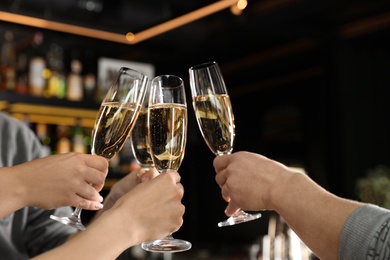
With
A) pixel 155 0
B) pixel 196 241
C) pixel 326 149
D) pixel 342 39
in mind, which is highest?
pixel 155 0

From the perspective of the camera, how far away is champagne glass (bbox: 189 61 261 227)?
1398mm

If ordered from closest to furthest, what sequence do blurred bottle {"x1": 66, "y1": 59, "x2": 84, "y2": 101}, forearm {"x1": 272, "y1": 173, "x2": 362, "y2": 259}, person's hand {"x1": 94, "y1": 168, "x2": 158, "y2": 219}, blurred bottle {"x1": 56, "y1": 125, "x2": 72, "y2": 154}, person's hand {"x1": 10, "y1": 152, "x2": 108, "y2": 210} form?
forearm {"x1": 272, "y1": 173, "x2": 362, "y2": 259} < person's hand {"x1": 10, "y1": 152, "x2": 108, "y2": 210} < person's hand {"x1": 94, "y1": 168, "x2": 158, "y2": 219} < blurred bottle {"x1": 56, "y1": 125, "x2": 72, "y2": 154} < blurred bottle {"x1": 66, "y1": 59, "x2": 84, "y2": 101}

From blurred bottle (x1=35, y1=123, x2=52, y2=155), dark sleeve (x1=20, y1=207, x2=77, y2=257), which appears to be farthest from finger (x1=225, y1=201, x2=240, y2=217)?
blurred bottle (x1=35, y1=123, x2=52, y2=155)

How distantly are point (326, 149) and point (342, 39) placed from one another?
1.02m

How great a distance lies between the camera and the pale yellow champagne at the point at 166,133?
1.30 meters

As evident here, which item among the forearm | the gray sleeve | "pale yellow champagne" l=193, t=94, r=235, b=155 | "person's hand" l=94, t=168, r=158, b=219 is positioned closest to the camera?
the gray sleeve

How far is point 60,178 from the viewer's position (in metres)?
1.23

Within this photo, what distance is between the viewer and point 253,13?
16.6 feet

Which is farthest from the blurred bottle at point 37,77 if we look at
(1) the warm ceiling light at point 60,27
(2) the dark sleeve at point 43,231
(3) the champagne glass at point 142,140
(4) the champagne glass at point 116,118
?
(4) the champagne glass at point 116,118

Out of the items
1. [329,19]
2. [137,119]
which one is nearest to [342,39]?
[329,19]

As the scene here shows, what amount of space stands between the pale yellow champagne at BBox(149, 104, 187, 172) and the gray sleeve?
42cm

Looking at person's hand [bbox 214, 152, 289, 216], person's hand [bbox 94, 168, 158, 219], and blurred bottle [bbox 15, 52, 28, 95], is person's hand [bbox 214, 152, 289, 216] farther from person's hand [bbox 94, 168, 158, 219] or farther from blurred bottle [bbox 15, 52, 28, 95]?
blurred bottle [bbox 15, 52, 28, 95]

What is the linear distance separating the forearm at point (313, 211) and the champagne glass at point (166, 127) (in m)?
0.24

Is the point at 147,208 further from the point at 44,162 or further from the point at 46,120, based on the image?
the point at 46,120
